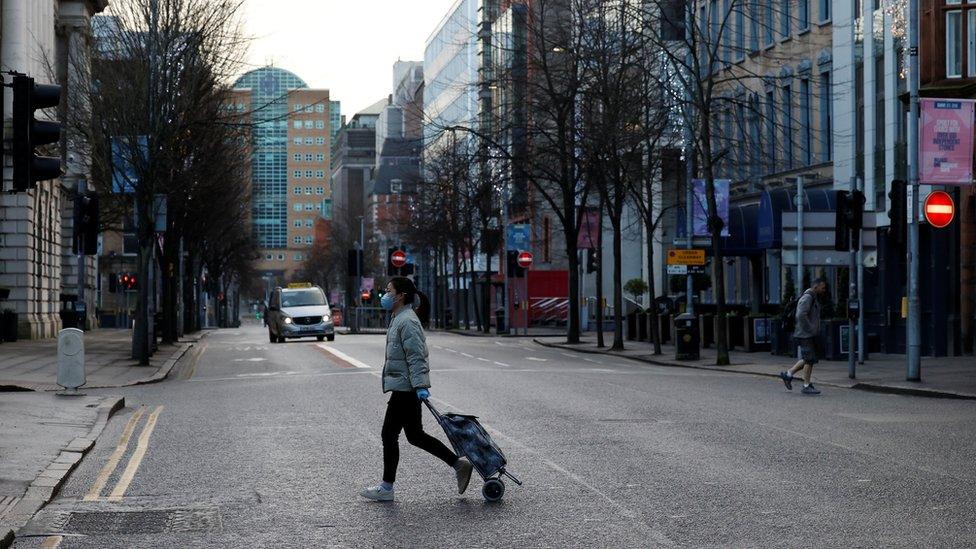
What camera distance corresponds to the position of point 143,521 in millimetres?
10969

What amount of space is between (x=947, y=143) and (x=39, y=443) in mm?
16589

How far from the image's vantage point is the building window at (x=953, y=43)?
3456cm

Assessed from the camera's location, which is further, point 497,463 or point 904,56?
point 904,56

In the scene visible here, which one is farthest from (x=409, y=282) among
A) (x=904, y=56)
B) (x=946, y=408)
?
(x=904, y=56)

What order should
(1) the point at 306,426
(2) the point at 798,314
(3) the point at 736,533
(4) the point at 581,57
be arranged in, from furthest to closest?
(4) the point at 581,57
(2) the point at 798,314
(1) the point at 306,426
(3) the point at 736,533

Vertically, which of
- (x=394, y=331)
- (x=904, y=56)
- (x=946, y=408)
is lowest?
(x=946, y=408)

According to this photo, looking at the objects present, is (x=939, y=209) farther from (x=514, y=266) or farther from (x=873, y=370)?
(x=514, y=266)

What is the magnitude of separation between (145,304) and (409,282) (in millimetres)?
23678

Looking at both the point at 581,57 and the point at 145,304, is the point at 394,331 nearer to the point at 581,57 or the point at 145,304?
the point at 145,304

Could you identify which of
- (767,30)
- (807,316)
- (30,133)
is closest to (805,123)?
(767,30)

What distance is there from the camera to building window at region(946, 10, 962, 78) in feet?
113

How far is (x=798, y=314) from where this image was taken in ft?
84.4

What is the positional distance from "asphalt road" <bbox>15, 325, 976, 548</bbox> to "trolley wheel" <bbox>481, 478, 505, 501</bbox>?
13cm

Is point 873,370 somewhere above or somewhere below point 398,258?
below
